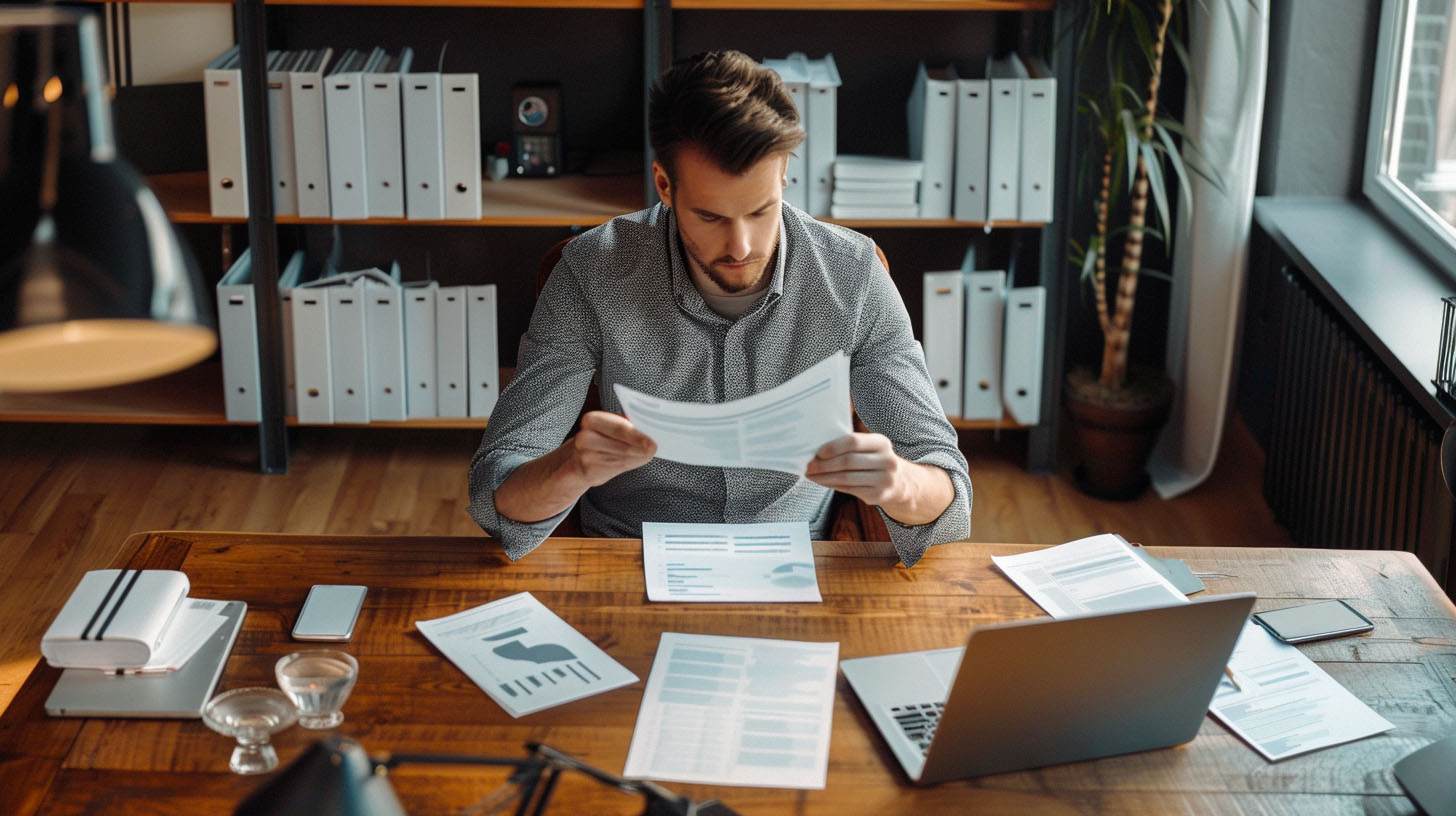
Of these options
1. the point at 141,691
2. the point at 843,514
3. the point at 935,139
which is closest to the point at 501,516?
the point at 141,691

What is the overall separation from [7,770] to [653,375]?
91 cm

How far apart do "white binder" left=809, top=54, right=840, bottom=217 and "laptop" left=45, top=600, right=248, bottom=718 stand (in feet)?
6.81

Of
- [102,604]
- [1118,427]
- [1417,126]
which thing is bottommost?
[1118,427]

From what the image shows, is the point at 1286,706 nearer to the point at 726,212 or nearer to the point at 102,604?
the point at 726,212

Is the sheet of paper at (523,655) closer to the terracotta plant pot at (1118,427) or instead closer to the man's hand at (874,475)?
the man's hand at (874,475)

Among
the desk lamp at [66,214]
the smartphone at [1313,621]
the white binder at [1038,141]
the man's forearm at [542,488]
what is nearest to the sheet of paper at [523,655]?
the man's forearm at [542,488]

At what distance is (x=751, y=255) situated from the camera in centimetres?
190

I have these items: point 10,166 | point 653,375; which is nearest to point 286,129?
point 653,375

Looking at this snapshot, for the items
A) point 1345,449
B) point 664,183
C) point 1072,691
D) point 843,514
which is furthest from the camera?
point 1345,449

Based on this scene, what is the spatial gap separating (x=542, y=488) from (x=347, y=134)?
1.83m

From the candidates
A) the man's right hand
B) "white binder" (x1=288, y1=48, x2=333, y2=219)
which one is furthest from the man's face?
"white binder" (x1=288, y1=48, x2=333, y2=219)

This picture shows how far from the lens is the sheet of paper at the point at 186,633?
5.00 ft

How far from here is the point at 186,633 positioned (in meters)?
1.58

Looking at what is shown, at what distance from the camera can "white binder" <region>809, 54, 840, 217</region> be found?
328 centimetres
